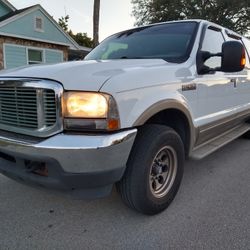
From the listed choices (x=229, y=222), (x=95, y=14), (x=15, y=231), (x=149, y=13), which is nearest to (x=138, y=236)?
(x=229, y=222)

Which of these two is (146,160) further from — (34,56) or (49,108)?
(34,56)

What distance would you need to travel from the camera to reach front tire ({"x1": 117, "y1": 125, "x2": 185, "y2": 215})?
8.30ft

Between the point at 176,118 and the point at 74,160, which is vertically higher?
the point at 176,118

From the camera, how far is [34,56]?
52.6ft

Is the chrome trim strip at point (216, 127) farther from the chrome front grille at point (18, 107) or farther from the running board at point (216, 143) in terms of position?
the chrome front grille at point (18, 107)

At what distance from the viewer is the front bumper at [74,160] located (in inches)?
84.5

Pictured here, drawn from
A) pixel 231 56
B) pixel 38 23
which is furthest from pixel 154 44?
pixel 38 23

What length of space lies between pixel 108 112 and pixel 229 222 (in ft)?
5.02

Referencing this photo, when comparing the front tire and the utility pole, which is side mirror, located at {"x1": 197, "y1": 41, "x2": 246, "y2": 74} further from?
the utility pole

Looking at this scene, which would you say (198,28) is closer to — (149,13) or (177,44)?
(177,44)

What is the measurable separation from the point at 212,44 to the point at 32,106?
248cm

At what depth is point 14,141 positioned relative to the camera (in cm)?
235

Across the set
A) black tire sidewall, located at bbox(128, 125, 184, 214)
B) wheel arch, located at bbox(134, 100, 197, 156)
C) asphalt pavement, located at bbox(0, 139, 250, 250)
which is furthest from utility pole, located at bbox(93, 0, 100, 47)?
black tire sidewall, located at bbox(128, 125, 184, 214)

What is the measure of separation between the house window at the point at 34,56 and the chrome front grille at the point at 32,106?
14.2 metres
